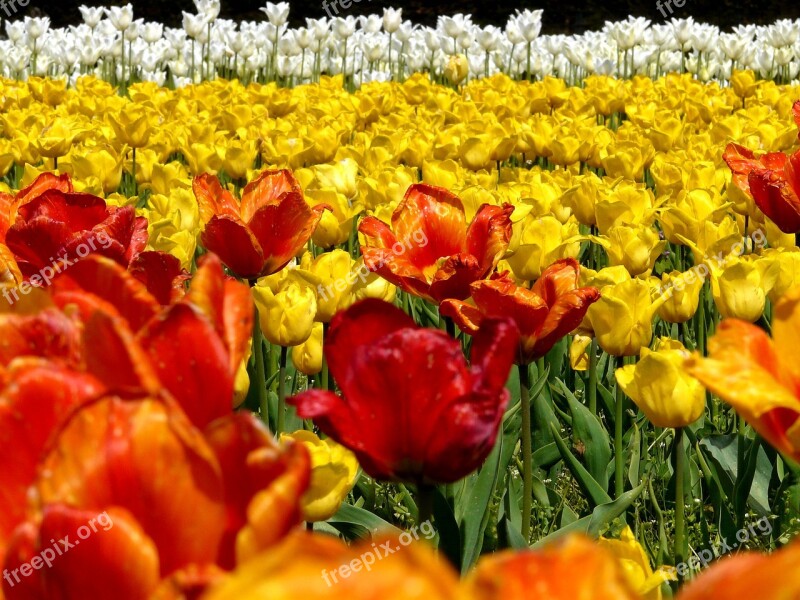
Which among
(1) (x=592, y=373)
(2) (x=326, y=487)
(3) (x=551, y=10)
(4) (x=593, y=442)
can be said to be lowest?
(4) (x=593, y=442)

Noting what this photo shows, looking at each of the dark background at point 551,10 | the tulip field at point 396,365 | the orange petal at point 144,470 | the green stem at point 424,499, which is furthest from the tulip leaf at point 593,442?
→ the dark background at point 551,10

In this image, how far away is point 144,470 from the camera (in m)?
0.57

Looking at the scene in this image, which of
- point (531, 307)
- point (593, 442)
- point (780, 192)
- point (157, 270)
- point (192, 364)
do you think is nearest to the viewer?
point (192, 364)


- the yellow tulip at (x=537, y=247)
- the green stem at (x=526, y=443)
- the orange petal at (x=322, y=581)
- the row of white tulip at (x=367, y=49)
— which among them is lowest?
the green stem at (x=526, y=443)

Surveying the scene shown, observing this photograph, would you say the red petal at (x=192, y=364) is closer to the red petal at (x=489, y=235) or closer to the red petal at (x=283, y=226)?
the red petal at (x=489, y=235)

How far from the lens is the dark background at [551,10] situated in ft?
61.7

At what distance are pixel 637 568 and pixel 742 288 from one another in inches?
38.0

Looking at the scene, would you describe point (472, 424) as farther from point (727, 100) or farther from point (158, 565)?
point (727, 100)

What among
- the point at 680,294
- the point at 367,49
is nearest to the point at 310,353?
the point at 680,294

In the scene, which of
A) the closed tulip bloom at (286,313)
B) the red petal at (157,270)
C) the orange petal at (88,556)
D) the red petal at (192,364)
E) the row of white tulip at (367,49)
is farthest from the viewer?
the row of white tulip at (367,49)

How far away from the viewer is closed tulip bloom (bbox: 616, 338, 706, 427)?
5.68ft

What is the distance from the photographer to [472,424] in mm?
917

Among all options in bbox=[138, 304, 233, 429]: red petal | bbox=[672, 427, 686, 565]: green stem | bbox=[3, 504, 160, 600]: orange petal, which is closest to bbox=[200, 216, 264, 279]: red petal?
bbox=[672, 427, 686, 565]: green stem

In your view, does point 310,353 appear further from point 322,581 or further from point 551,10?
point 551,10
